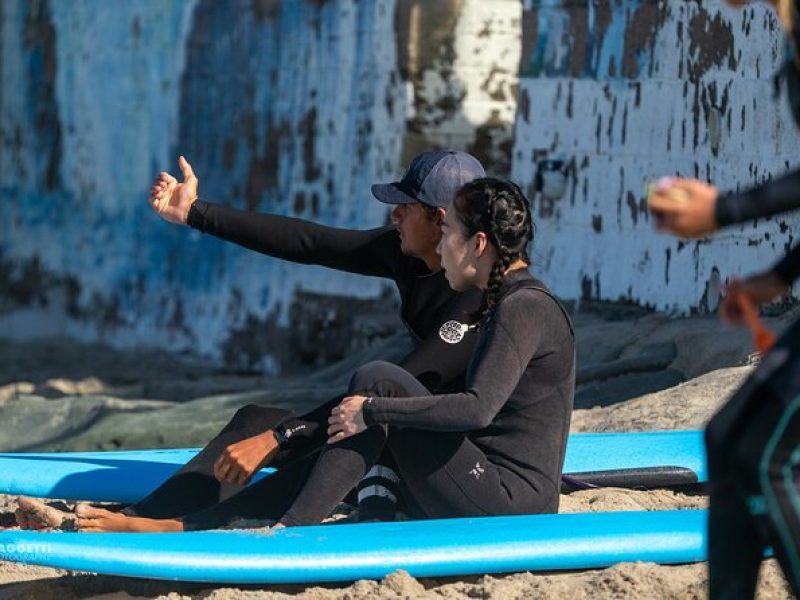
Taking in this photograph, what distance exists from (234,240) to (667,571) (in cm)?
157

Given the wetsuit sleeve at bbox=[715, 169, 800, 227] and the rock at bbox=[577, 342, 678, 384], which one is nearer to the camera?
the wetsuit sleeve at bbox=[715, 169, 800, 227]

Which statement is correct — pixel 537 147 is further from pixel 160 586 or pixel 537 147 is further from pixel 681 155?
pixel 160 586

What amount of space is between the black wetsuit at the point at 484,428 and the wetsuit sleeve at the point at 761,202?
1069 millimetres

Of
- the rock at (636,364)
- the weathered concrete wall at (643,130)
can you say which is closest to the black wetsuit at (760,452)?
the weathered concrete wall at (643,130)

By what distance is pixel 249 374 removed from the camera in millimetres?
10922

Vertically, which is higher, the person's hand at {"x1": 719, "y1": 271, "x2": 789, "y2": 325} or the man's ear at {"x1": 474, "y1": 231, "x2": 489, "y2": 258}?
the person's hand at {"x1": 719, "y1": 271, "x2": 789, "y2": 325}

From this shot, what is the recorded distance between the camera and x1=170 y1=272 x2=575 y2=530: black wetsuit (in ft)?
12.7

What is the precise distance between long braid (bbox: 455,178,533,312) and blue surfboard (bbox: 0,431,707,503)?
1209 mm

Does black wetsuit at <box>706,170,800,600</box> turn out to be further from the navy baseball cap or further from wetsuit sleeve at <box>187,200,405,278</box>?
wetsuit sleeve at <box>187,200,405,278</box>

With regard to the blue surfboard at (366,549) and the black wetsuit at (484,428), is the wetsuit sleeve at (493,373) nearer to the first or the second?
the black wetsuit at (484,428)

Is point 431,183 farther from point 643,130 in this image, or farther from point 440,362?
point 643,130

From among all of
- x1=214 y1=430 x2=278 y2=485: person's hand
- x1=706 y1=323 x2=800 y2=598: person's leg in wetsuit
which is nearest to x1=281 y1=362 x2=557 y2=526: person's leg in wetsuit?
x1=214 y1=430 x2=278 y2=485: person's hand

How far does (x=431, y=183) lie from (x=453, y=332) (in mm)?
417

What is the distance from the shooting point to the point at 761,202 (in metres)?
2.88
